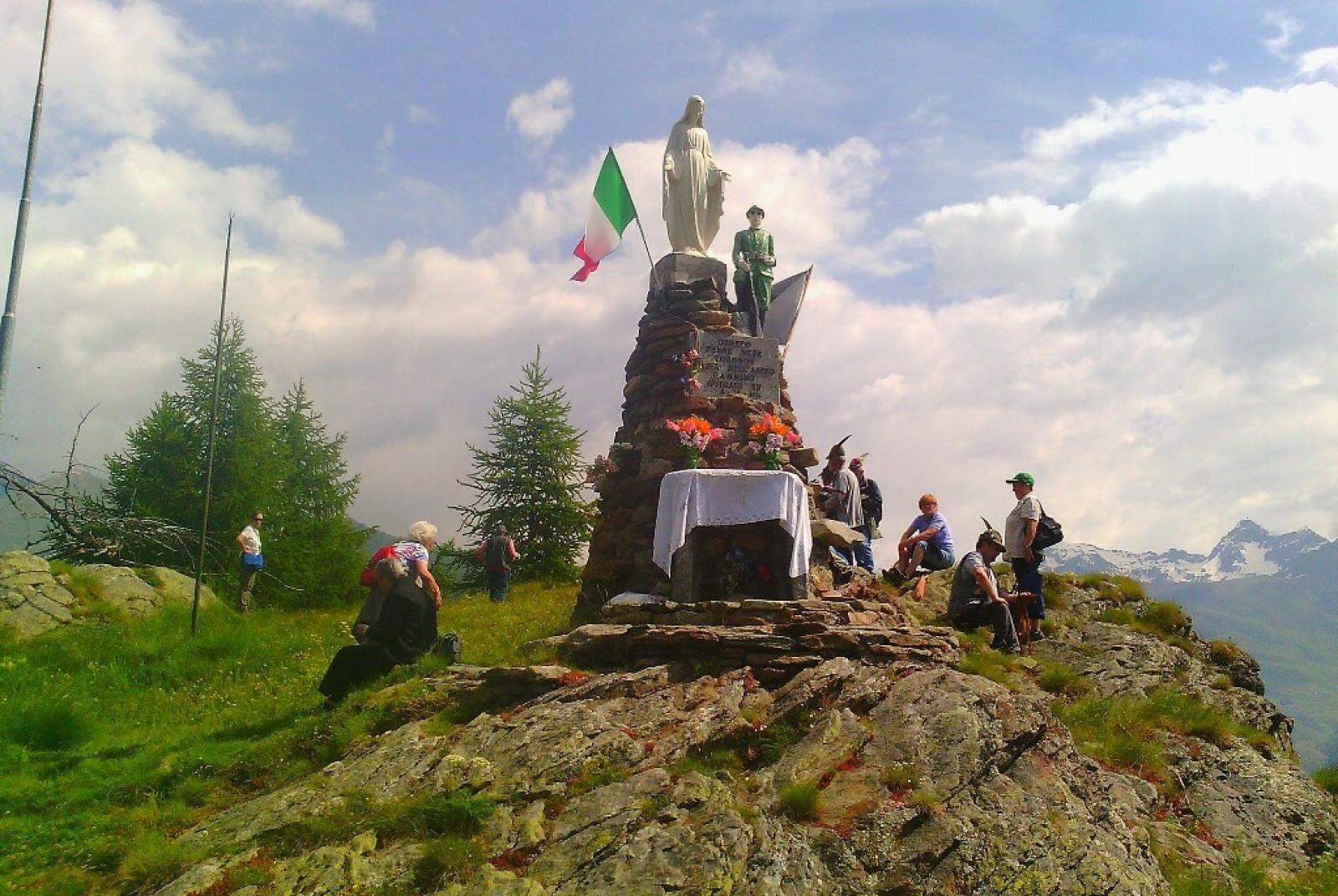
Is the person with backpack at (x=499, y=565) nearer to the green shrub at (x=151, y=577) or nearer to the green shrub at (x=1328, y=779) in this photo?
the green shrub at (x=151, y=577)

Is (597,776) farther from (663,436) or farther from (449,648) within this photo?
(663,436)

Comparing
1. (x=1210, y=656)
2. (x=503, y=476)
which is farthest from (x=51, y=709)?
(x=503, y=476)

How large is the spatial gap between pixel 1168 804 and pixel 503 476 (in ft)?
63.2

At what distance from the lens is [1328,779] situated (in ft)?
30.5

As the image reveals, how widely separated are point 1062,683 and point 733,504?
4.05 m

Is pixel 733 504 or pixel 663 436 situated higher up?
pixel 663 436

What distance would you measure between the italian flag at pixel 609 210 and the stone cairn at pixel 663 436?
92 centimetres

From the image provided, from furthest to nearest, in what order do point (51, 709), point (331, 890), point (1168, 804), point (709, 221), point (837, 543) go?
point (709, 221)
point (837, 543)
point (51, 709)
point (1168, 804)
point (331, 890)

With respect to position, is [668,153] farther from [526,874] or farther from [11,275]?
[526,874]

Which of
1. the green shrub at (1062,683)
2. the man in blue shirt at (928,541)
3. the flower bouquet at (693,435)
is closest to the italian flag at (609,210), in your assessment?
the flower bouquet at (693,435)

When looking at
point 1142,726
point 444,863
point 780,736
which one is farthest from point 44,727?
point 1142,726

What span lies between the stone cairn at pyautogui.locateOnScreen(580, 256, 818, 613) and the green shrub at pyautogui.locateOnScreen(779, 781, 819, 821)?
18.4ft

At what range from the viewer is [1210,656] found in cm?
1208

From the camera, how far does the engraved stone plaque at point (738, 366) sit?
46.2ft
